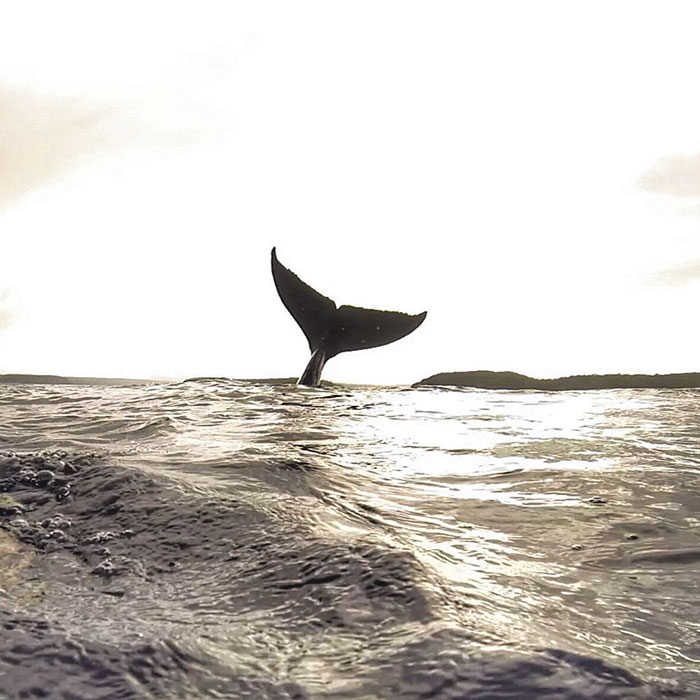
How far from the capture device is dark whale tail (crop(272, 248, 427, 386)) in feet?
38.6

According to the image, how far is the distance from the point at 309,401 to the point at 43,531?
19.8 ft

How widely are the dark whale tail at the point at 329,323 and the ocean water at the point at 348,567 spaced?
18.0 ft

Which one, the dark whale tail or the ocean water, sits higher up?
the dark whale tail

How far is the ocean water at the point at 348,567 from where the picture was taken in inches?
77.4

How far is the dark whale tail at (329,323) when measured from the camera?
11.8 metres

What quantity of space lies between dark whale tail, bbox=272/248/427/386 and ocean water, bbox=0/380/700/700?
5497 mm

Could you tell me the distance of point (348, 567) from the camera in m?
2.73

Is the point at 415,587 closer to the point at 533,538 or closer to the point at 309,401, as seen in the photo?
the point at 533,538

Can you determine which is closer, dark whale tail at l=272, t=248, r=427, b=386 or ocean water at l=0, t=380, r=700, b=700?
ocean water at l=0, t=380, r=700, b=700

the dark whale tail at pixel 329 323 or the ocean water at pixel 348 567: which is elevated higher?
the dark whale tail at pixel 329 323

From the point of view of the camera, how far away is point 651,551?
3318mm

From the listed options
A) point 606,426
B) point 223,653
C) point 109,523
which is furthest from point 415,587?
point 606,426

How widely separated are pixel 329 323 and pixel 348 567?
942cm

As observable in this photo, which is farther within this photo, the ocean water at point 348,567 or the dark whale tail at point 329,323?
the dark whale tail at point 329,323
